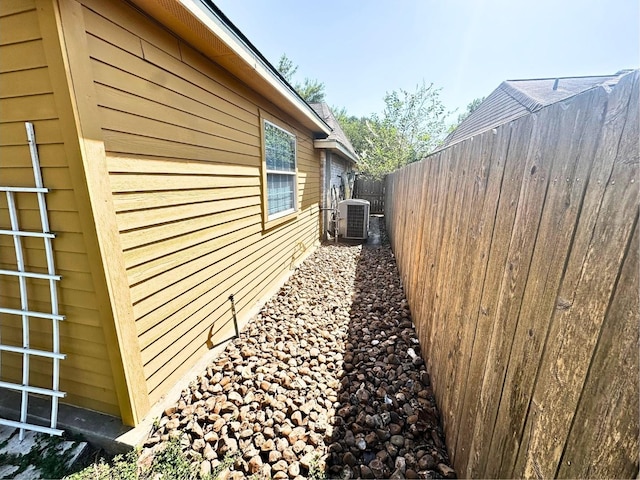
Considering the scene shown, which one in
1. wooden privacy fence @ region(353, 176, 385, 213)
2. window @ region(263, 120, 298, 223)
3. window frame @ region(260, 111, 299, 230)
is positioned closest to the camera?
window frame @ region(260, 111, 299, 230)

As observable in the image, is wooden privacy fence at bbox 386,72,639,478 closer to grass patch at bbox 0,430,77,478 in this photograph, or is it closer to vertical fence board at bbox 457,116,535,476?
vertical fence board at bbox 457,116,535,476

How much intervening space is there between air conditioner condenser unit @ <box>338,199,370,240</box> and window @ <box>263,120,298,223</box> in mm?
2381

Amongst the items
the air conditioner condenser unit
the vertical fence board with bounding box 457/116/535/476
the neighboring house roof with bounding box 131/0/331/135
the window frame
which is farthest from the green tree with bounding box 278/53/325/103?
the vertical fence board with bounding box 457/116/535/476

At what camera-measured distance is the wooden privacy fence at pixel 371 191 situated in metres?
14.1

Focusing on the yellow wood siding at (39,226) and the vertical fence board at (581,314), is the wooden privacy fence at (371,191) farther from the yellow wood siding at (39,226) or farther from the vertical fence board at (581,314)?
the vertical fence board at (581,314)

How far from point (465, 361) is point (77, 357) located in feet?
8.35

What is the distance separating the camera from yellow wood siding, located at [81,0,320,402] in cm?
171

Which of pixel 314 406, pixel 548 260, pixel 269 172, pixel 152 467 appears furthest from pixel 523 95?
pixel 152 467

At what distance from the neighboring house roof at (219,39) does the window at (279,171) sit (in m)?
0.68

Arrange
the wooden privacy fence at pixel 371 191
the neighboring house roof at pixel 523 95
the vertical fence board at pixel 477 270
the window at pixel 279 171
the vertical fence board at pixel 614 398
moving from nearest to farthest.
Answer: the vertical fence board at pixel 614 398
the vertical fence board at pixel 477 270
the window at pixel 279 171
the neighboring house roof at pixel 523 95
the wooden privacy fence at pixel 371 191

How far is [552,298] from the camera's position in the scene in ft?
2.74

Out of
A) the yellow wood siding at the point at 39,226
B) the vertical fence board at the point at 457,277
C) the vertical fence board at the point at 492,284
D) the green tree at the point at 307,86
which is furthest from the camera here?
the green tree at the point at 307,86

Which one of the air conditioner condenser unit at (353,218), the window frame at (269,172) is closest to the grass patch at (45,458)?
the window frame at (269,172)

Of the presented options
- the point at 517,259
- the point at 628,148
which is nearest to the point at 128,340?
the point at 517,259
